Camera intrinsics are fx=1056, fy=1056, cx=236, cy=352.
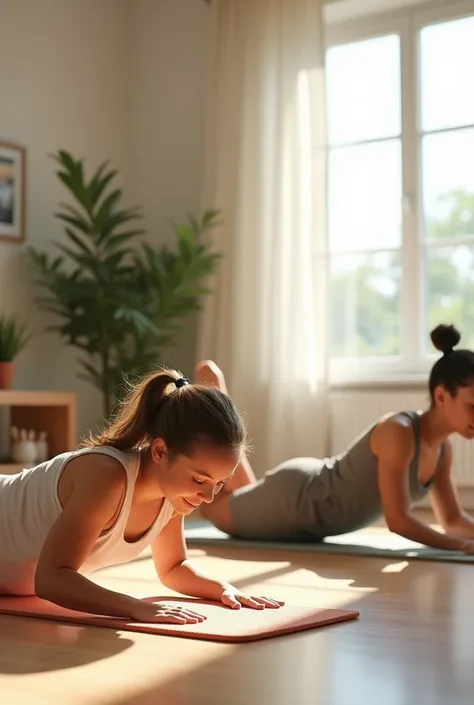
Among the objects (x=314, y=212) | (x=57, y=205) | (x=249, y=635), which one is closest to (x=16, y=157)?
(x=57, y=205)

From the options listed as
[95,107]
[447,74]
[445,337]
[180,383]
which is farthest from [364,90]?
[180,383]

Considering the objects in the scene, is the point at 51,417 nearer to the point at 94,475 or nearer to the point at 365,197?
the point at 365,197

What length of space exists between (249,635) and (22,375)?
378 centimetres

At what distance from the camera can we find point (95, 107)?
6070 millimetres

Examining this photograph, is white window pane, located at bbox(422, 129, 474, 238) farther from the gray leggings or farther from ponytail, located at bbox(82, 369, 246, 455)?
ponytail, located at bbox(82, 369, 246, 455)

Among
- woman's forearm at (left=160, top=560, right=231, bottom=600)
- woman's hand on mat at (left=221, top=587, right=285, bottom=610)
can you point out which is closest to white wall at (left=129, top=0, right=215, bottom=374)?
woman's forearm at (left=160, top=560, right=231, bottom=600)

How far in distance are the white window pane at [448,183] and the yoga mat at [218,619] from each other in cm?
339

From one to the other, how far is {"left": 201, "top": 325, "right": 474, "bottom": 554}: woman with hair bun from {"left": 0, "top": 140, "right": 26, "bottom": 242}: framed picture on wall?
87.4 inches

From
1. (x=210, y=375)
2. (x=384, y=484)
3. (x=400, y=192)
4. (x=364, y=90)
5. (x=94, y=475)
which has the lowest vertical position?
(x=384, y=484)

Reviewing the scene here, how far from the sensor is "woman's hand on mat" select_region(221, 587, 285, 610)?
2.17m

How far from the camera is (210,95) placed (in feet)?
18.9

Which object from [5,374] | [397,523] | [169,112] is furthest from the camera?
[169,112]

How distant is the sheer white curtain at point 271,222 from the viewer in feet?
17.5

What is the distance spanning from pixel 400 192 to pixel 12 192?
2.00 m
